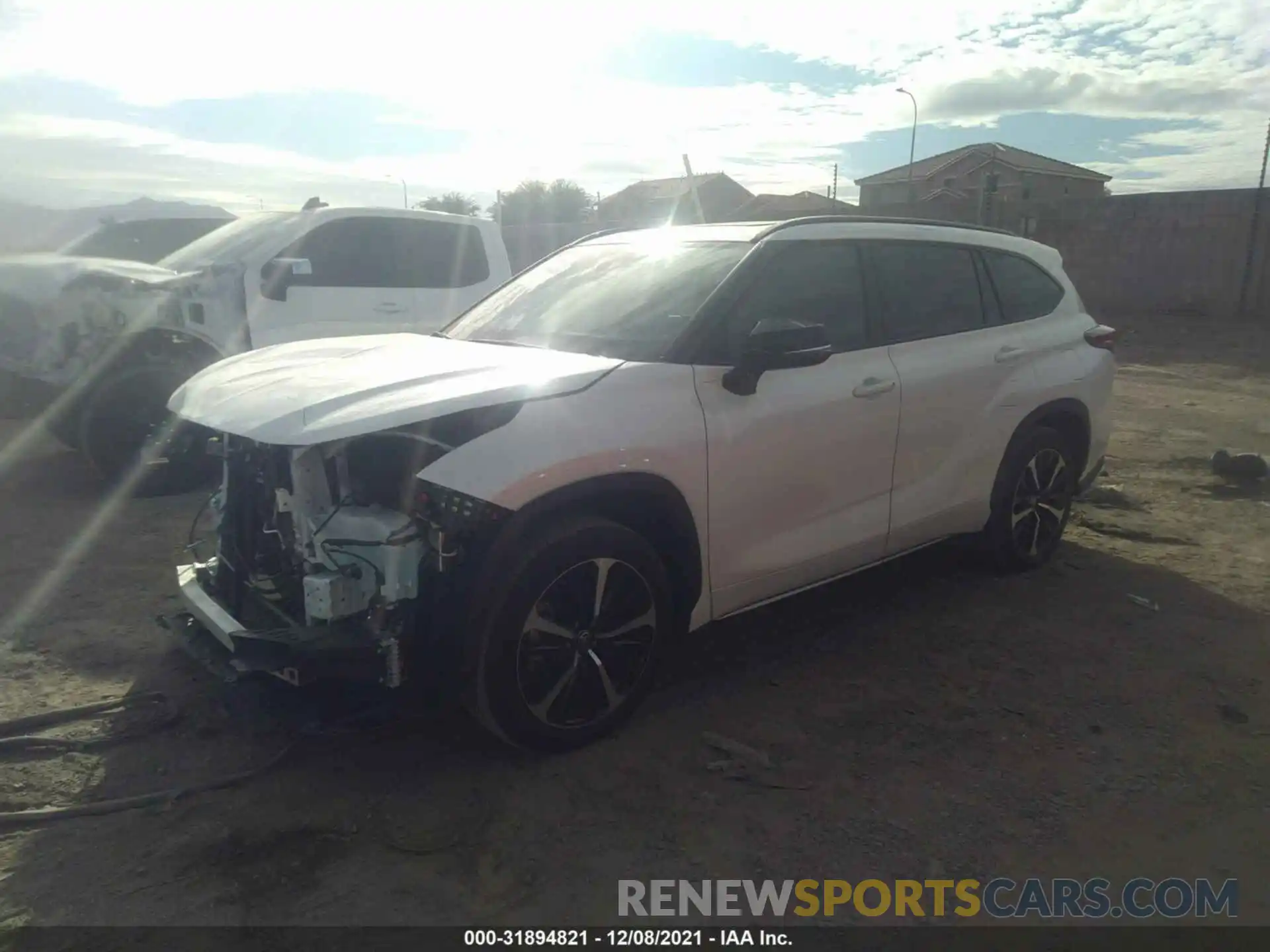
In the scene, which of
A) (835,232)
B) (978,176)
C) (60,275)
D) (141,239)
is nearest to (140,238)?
(141,239)

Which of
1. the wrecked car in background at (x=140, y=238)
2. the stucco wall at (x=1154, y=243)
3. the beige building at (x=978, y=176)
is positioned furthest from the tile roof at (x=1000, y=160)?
the wrecked car in background at (x=140, y=238)

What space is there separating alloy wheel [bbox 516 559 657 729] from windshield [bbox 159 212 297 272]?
4960mm

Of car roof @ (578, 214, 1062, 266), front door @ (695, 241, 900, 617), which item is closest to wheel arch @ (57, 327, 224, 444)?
car roof @ (578, 214, 1062, 266)

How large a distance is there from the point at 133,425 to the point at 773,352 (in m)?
4.81

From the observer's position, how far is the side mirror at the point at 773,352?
3.28 meters

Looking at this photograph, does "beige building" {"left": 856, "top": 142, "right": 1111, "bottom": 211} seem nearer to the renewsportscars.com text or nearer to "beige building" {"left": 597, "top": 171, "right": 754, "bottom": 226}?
"beige building" {"left": 597, "top": 171, "right": 754, "bottom": 226}

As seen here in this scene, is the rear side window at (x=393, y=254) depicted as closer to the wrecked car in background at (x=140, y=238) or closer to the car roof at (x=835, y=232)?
the wrecked car in background at (x=140, y=238)

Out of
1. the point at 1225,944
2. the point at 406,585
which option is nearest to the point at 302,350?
the point at 406,585

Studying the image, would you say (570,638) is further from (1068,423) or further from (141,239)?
(141,239)

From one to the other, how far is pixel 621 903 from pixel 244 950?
963 mm

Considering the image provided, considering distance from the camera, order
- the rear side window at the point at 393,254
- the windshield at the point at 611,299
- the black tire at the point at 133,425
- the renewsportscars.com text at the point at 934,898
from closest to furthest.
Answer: the renewsportscars.com text at the point at 934,898 < the windshield at the point at 611,299 < the black tire at the point at 133,425 < the rear side window at the point at 393,254

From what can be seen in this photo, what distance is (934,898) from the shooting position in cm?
262

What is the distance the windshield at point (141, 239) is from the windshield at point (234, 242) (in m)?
2.09

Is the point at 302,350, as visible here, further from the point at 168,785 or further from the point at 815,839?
the point at 815,839
